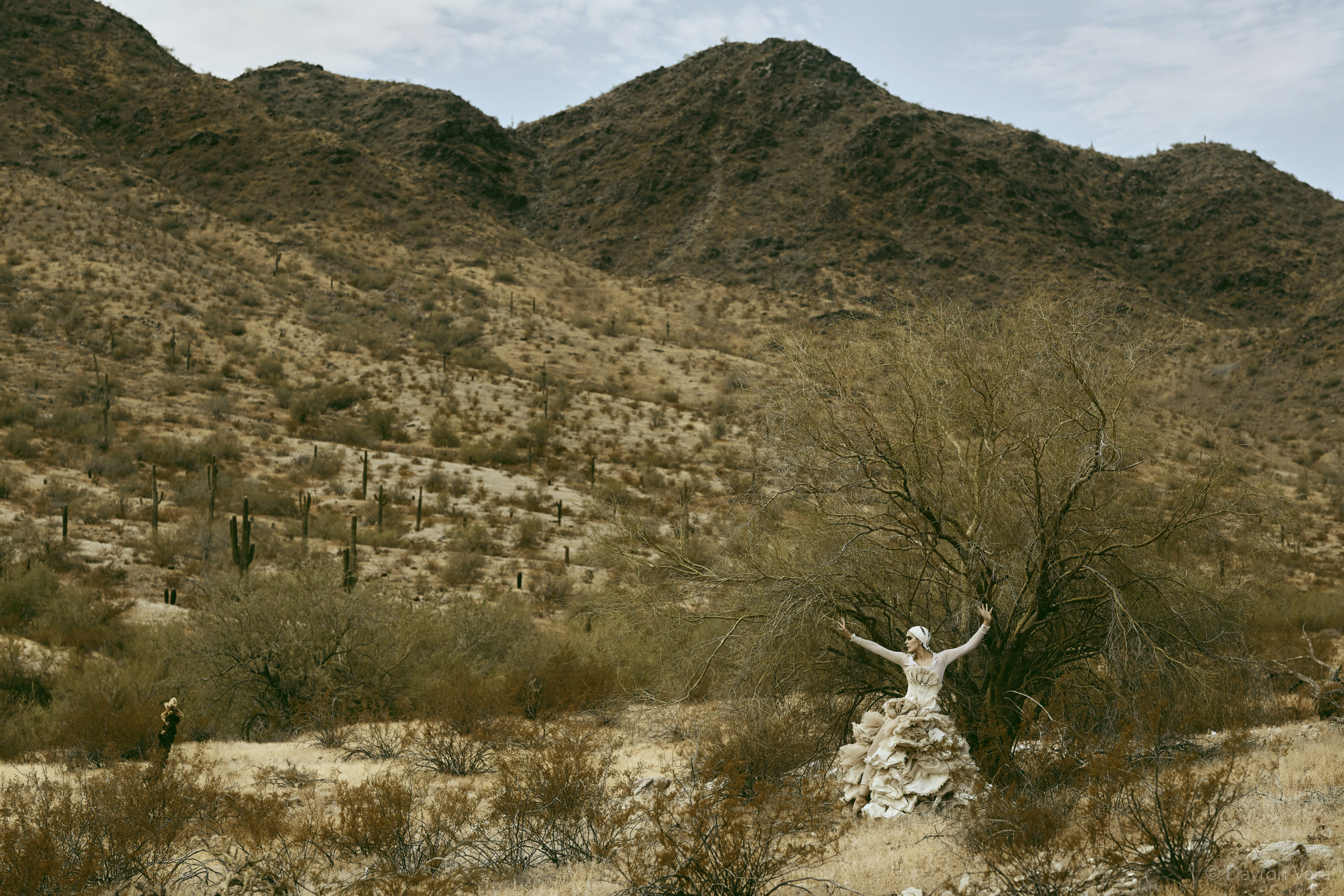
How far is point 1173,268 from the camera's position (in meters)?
66.7

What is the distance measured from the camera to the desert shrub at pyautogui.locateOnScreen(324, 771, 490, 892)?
7.58m

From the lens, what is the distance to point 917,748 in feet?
25.6

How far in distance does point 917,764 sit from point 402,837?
14.6 feet

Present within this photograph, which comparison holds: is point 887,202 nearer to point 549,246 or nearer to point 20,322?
point 549,246

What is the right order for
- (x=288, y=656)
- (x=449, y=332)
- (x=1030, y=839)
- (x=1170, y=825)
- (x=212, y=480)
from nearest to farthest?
(x=1170, y=825) → (x=1030, y=839) → (x=288, y=656) → (x=212, y=480) → (x=449, y=332)

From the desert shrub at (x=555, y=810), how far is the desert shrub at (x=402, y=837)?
0.28 m

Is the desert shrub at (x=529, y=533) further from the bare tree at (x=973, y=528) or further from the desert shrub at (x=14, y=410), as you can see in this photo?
the desert shrub at (x=14, y=410)

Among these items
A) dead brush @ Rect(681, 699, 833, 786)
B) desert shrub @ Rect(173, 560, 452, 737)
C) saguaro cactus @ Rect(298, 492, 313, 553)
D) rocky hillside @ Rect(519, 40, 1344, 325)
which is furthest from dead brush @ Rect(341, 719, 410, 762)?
rocky hillside @ Rect(519, 40, 1344, 325)

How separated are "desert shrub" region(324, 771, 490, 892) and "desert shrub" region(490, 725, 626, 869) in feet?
0.93

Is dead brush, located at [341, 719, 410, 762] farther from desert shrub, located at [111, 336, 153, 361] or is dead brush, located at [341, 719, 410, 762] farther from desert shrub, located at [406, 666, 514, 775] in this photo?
desert shrub, located at [111, 336, 153, 361]

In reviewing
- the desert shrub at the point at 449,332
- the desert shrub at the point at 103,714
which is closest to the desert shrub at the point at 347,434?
the desert shrub at the point at 449,332

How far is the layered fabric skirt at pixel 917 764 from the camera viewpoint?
769 centimetres

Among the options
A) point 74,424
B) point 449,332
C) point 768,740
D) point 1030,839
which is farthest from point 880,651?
point 449,332

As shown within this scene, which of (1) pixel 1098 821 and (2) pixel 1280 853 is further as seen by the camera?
(1) pixel 1098 821
